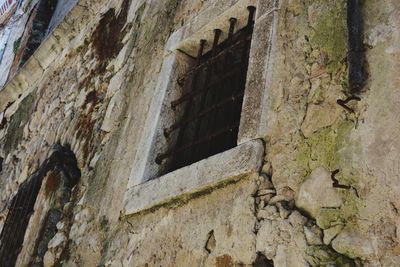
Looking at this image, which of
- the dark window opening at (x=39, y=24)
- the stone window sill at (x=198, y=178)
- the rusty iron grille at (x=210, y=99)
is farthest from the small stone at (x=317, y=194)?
the dark window opening at (x=39, y=24)

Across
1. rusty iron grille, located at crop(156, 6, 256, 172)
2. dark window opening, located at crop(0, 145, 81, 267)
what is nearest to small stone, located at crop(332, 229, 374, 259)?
rusty iron grille, located at crop(156, 6, 256, 172)

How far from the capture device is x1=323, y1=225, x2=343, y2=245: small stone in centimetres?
133

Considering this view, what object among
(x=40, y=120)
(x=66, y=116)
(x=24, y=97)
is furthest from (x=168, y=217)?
(x=24, y=97)

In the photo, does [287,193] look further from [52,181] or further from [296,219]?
[52,181]

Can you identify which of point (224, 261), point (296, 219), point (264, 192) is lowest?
point (224, 261)

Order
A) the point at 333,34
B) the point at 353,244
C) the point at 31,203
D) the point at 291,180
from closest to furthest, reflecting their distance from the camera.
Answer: the point at 353,244 → the point at 291,180 → the point at 333,34 → the point at 31,203

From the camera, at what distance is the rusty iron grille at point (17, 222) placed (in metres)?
3.30

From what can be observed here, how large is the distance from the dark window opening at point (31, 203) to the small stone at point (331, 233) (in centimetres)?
202

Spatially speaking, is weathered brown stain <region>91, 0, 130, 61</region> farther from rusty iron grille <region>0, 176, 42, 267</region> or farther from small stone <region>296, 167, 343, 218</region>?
small stone <region>296, 167, 343, 218</region>

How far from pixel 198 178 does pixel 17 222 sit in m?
2.17

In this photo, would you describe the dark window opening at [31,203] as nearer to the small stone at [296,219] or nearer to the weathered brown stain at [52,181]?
the weathered brown stain at [52,181]

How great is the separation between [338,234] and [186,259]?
667 millimetres

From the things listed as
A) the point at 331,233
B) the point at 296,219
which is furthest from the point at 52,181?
the point at 331,233

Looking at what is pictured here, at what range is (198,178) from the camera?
6.20 feet
